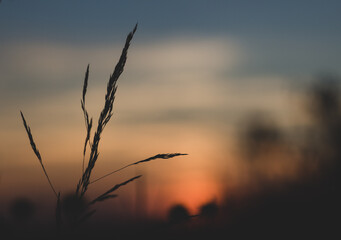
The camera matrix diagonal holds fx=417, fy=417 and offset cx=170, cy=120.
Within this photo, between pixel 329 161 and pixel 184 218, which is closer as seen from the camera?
pixel 184 218

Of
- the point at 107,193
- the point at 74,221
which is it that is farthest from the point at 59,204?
the point at 107,193

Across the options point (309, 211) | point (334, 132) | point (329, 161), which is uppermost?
point (334, 132)

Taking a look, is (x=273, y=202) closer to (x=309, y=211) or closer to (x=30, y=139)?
(x=309, y=211)

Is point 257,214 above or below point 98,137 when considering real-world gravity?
below

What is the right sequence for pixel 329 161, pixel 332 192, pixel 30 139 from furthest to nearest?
pixel 329 161 < pixel 332 192 < pixel 30 139

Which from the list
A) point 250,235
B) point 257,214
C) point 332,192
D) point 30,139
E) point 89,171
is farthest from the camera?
point 332,192

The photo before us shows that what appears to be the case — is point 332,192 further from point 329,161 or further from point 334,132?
point 334,132

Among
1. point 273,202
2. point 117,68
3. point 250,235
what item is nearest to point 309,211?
point 273,202

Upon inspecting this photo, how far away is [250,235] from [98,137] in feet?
48.2

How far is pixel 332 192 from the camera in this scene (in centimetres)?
2542

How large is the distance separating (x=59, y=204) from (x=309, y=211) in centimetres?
2423

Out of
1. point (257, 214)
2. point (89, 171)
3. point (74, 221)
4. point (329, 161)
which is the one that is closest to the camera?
point (74, 221)

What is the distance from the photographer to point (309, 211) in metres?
23.8

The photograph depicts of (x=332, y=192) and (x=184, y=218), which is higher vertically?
(x=184, y=218)
